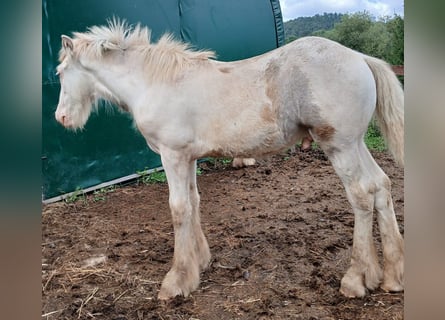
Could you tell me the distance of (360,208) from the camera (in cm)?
272

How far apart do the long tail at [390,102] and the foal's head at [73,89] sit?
83.4 inches

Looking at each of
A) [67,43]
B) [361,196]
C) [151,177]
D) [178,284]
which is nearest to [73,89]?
[67,43]

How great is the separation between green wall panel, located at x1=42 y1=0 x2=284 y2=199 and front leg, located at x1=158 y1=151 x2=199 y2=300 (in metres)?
1.44

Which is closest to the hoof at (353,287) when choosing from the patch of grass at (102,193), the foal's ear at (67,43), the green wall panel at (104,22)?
the green wall panel at (104,22)

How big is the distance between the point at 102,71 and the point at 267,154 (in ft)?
4.68

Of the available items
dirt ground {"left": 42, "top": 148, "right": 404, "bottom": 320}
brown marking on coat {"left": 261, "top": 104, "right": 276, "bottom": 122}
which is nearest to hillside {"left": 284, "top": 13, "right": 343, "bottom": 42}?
dirt ground {"left": 42, "top": 148, "right": 404, "bottom": 320}

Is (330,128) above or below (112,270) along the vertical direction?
above

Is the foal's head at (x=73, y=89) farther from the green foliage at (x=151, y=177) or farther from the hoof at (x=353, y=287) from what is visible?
the green foliage at (x=151, y=177)

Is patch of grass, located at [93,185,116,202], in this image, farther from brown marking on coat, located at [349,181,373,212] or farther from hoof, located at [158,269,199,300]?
brown marking on coat, located at [349,181,373,212]

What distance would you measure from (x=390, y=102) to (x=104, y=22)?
4.07m

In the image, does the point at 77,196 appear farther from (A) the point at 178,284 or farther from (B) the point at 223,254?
(A) the point at 178,284
